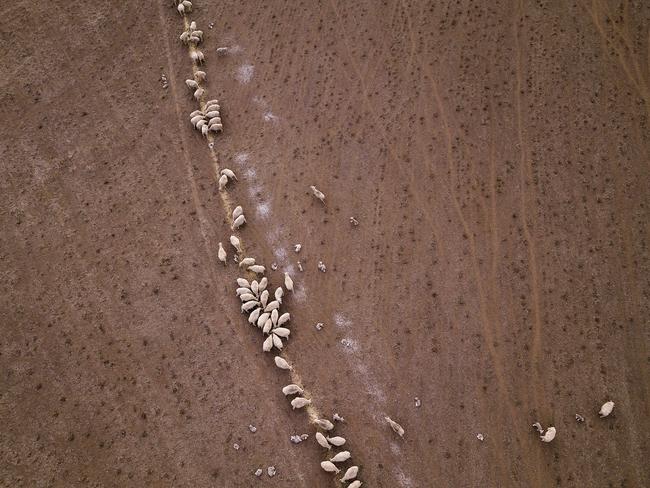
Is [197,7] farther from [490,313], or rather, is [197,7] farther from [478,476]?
[478,476]

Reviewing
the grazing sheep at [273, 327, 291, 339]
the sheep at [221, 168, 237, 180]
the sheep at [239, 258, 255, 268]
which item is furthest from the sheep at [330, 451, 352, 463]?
the sheep at [221, 168, 237, 180]

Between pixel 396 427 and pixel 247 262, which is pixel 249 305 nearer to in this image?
pixel 247 262

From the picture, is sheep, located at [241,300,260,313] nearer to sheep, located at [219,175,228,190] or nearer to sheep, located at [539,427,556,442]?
sheep, located at [219,175,228,190]

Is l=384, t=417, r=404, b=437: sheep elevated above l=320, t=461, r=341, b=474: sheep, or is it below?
above

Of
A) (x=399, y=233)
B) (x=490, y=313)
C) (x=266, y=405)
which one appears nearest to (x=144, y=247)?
(x=266, y=405)

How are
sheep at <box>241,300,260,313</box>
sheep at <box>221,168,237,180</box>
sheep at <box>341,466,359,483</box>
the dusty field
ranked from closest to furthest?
sheep at <box>341,466,359,483</box> → the dusty field → sheep at <box>241,300,260,313</box> → sheep at <box>221,168,237,180</box>

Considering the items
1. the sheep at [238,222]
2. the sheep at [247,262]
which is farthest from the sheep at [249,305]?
the sheep at [238,222]
